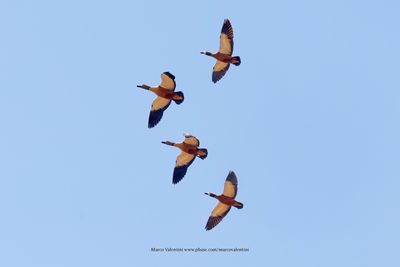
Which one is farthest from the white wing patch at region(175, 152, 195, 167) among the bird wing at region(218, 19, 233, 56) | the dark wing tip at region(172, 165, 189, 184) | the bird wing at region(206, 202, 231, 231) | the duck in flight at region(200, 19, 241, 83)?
the bird wing at region(218, 19, 233, 56)

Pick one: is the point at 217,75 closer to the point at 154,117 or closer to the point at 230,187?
the point at 154,117

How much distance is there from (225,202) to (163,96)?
8.10 metres

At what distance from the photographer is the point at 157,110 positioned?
45.1m

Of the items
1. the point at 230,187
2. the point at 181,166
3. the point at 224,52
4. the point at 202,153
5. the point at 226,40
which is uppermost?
the point at 226,40

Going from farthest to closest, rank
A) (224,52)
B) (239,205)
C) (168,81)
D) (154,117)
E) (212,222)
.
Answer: (154,117) → (224,52) → (168,81) → (212,222) → (239,205)

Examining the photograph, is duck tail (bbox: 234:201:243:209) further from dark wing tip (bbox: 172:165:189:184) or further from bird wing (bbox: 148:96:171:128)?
bird wing (bbox: 148:96:171:128)

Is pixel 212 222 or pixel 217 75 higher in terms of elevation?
pixel 217 75

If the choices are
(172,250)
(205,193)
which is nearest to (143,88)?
(205,193)

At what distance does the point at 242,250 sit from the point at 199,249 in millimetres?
3204

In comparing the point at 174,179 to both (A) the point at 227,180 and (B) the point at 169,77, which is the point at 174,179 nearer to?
(A) the point at 227,180

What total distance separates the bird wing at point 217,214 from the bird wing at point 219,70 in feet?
27.8

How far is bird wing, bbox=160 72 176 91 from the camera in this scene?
4319 cm

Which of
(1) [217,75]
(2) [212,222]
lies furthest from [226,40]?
(2) [212,222]

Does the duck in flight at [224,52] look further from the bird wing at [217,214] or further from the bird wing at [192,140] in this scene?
the bird wing at [217,214]
